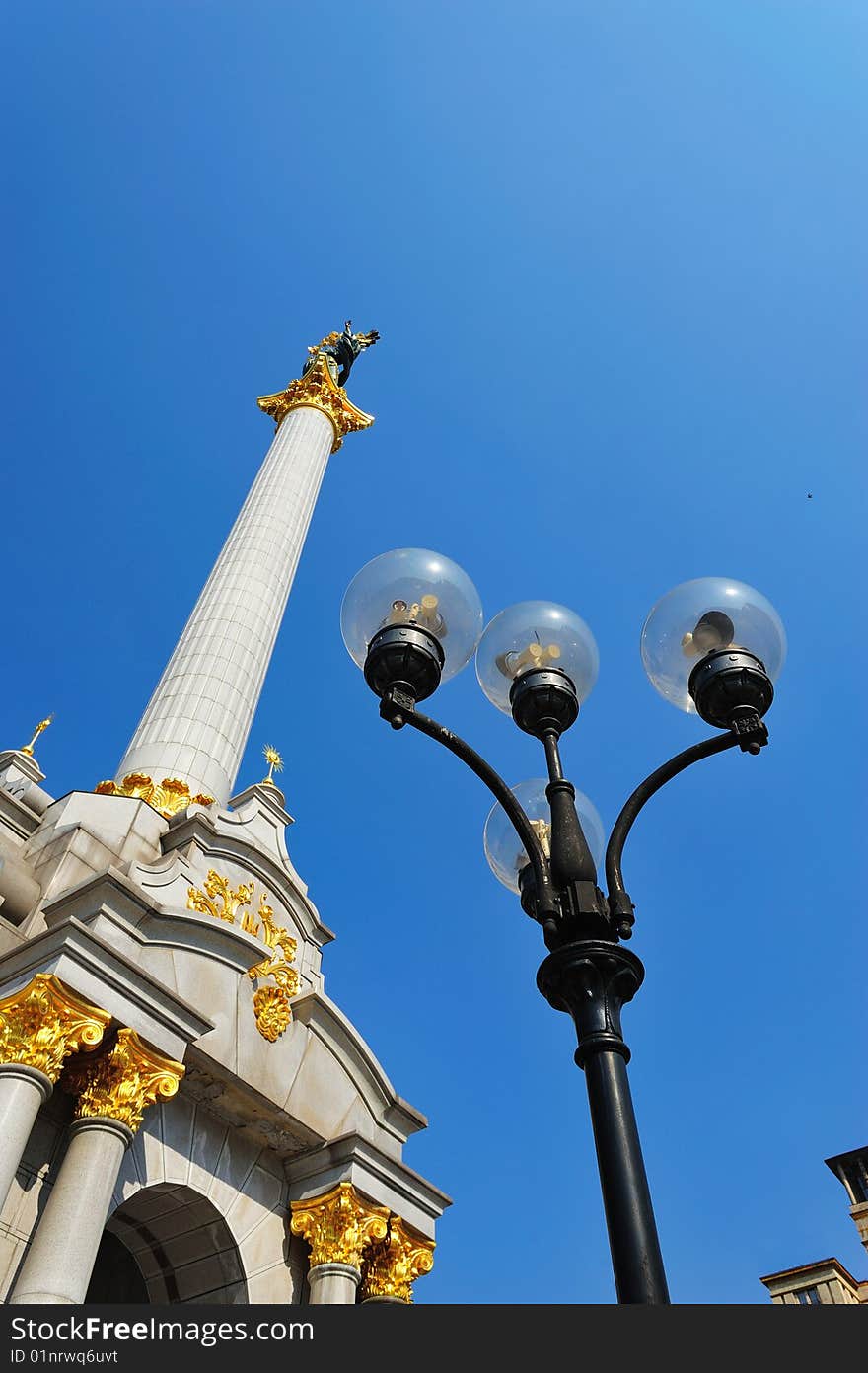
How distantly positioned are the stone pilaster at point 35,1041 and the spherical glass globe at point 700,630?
809 centimetres

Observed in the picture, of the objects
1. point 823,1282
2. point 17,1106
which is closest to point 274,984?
point 17,1106

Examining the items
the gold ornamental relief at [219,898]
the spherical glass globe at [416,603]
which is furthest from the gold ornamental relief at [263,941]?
the spherical glass globe at [416,603]

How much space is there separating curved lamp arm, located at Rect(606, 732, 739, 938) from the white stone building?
7574mm

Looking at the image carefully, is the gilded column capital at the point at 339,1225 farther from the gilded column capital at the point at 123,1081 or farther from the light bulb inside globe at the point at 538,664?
the light bulb inside globe at the point at 538,664

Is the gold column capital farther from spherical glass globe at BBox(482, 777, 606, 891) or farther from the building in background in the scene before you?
the building in background

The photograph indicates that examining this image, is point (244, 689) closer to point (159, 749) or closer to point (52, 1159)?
point (159, 749)

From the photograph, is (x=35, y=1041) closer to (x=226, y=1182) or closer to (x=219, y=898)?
(x=226, y=1182)

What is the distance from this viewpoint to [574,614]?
969cm

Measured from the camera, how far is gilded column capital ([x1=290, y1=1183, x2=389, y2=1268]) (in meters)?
14.4

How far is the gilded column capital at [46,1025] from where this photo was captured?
467 inches

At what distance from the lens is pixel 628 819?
770 centimetres

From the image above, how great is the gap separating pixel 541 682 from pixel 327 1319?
17.2 ft

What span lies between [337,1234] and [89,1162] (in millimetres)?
4491

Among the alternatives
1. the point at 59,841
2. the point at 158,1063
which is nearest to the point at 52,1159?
the point at 158,1063
